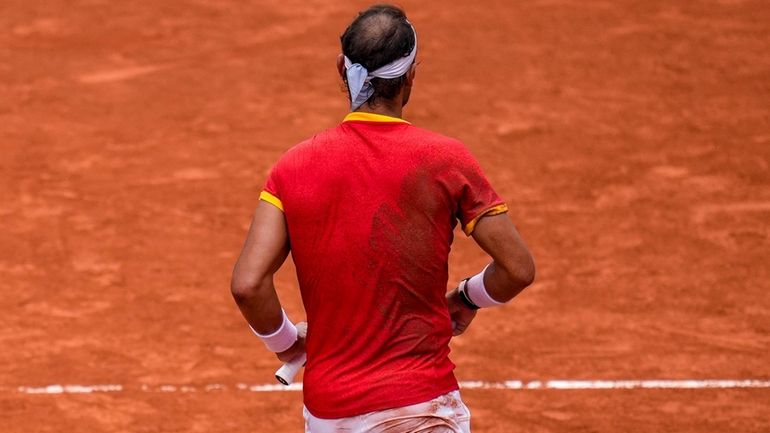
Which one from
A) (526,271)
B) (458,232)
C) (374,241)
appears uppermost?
(374,241)

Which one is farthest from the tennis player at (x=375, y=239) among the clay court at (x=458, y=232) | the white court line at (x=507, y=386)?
the white court line at (x=507, y=386)

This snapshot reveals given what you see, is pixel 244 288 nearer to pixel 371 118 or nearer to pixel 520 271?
pixel 371 118

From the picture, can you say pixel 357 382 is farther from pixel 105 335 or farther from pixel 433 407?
pixel 105 335

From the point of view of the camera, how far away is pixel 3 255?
9.70m

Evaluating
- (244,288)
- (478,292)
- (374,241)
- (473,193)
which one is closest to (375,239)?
(374,241)

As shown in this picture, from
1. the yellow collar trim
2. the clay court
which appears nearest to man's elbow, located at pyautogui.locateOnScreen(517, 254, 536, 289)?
the yellow collar trim

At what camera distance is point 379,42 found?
160 inches

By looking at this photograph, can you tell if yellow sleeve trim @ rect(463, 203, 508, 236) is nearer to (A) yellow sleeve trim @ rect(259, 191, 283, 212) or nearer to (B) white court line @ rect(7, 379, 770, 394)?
(A) yellow sleeve trim @ rect(259, 191, 283, 212)

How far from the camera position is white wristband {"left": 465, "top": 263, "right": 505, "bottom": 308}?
4352 millimetres

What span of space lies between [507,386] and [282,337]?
381 cm

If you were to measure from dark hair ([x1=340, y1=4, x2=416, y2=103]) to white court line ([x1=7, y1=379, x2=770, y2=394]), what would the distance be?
4063 millimetres

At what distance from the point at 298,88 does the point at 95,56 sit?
2.13 m

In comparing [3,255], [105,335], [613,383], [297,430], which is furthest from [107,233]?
[613,383]

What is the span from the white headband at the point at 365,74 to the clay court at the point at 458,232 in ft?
12.1
